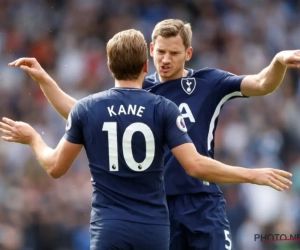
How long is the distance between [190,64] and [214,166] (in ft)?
32.9

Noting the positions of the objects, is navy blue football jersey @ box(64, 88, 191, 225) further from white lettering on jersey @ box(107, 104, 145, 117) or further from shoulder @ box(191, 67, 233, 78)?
shoulder @ box(191, 67, 233, 78)

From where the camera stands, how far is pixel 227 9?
16.9 m

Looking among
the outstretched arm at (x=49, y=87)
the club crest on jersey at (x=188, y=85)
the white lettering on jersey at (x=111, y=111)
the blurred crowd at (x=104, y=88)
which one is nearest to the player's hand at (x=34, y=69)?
the outstretched arm at (x=49, y=87)

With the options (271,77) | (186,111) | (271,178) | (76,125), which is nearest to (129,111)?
(76,125)

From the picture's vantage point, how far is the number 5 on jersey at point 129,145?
556 cm

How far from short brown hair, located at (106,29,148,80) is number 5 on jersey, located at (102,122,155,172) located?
35 cm

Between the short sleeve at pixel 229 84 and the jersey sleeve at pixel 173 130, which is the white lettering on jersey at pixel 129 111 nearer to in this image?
the jersey sleeve at pixel 173 130

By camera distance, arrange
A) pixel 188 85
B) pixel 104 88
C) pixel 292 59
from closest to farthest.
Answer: pixel 292 59 < pixel 188 85 < pixel 104 88

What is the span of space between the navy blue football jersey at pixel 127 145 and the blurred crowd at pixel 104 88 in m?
5.99

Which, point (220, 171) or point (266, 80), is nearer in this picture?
point (220, 171)

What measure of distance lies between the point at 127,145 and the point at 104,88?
8965mm

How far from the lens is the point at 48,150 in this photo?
5.89m

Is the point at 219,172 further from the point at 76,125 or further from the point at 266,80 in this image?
the point at 266,80

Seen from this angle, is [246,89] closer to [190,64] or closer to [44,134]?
[44,134]
